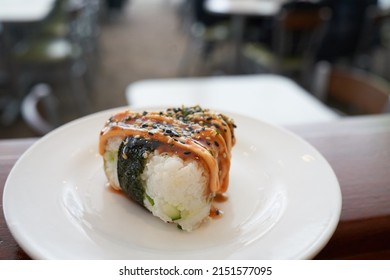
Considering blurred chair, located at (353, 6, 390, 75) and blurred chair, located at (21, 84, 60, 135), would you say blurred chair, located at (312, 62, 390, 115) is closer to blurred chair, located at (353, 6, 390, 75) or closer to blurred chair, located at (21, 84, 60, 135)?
blurred chair, located at (21, 84, 60, 135)

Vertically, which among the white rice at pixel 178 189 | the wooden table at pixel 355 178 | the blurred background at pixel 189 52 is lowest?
the blurred background at pixel 189 52

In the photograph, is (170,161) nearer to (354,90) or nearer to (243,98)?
(243,98)

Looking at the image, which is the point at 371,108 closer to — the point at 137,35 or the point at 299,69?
the point at 299,69

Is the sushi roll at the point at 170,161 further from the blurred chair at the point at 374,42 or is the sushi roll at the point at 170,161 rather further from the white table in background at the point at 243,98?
the blurred chair at the point at 374,42

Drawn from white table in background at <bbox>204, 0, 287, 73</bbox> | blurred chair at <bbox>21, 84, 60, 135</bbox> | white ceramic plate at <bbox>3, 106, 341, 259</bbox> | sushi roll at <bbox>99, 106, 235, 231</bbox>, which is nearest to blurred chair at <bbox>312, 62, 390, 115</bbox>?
white ceramic plate at <bbox>3, 106, 341, 259</bbox>

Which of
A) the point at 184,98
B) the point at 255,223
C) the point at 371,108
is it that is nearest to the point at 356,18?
the point at 371,108

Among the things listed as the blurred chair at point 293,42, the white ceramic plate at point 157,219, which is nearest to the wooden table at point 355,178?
the white ceramic plate at point 157,219

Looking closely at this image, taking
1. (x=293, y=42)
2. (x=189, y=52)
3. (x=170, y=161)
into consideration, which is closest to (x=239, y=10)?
(x=293, y=42)
